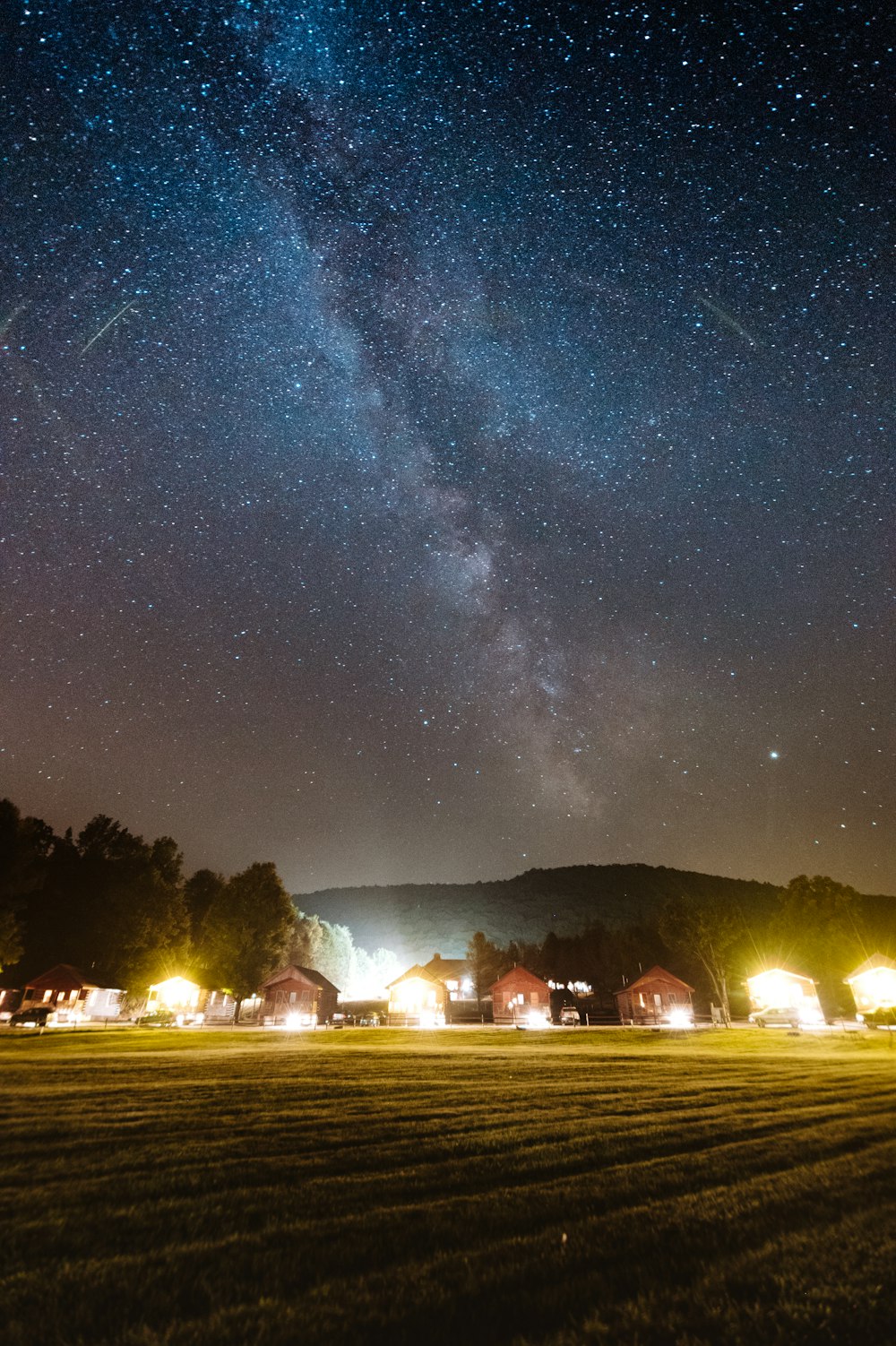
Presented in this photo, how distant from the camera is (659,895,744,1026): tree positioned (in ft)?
234

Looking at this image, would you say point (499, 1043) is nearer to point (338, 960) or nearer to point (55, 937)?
point (55, 937)

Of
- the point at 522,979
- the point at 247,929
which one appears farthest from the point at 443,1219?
the point at 247,929

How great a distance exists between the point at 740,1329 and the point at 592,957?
119 meters

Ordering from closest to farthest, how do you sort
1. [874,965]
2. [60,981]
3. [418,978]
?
1. [60,981]
2. [874,965]
3. [418,978]

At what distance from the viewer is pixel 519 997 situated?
6475 centimetres

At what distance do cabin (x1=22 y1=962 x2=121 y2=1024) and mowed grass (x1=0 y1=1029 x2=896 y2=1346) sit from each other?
4796cm

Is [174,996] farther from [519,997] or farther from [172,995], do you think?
[519,997]

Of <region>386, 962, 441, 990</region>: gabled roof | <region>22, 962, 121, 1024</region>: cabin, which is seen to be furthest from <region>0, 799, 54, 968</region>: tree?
<region>386, 962, 441, 990</region>: gabled roof

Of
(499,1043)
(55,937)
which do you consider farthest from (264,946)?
(499,1043)

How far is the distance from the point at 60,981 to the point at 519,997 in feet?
141

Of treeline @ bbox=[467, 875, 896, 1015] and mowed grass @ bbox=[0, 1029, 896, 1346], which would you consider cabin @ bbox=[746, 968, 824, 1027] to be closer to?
treeline @ bbox=[467, 875, 896, 1015]

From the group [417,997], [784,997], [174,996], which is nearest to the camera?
[174,996]

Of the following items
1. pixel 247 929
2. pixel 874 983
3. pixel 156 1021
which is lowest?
pixel 156 1021

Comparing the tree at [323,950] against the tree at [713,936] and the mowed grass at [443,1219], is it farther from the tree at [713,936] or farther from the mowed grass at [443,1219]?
the mowed grass at [443,1219]
